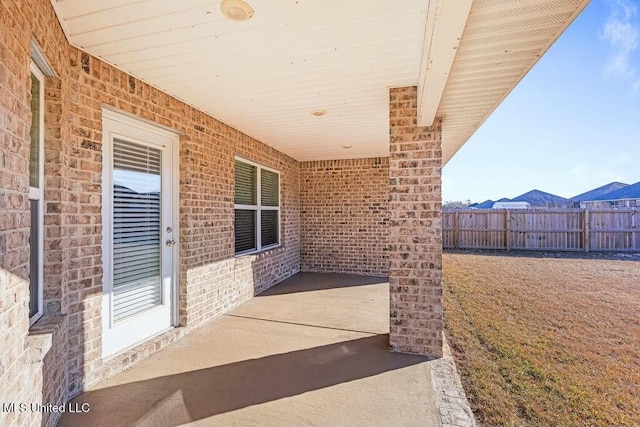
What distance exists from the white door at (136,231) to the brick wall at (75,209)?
0.16 m

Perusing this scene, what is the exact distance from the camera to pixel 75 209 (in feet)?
7.89

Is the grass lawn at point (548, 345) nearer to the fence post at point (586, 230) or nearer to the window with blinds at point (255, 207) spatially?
the window with blinds at point (255, 207)

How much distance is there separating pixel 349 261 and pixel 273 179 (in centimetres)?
266

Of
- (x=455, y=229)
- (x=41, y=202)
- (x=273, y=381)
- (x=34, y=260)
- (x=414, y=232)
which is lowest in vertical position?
(x=273, y=381)

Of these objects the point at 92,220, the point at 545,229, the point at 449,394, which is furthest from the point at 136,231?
the point at 545,229

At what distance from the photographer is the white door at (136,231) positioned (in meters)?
2.86

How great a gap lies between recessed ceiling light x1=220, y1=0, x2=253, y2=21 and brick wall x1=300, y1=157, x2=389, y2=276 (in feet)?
17.7

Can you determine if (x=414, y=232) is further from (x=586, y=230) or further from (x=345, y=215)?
(x=586, y=230)

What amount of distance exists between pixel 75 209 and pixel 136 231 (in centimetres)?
80

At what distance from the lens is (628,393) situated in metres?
2.43

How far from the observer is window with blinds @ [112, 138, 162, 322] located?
117 inches

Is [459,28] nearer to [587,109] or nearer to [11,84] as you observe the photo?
[11,84]

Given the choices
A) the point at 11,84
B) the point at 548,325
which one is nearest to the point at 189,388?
the point at 11,84

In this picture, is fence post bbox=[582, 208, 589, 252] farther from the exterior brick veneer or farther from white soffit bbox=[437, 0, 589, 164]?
the exterior brick veneer
